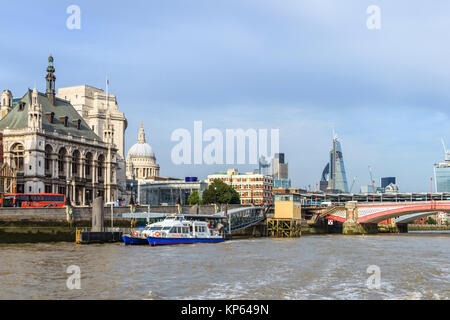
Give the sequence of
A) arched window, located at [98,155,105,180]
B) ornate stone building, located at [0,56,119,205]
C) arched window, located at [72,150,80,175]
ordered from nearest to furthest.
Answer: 1. ornate stone building, located at [0,56,119,205]
2. arched window, located at [72,150,80,175]
3. arched window, located at [98,155,105,180]

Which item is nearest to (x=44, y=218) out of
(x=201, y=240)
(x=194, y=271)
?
(x=201, y=240)

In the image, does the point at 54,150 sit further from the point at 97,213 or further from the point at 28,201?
the point at 97,213

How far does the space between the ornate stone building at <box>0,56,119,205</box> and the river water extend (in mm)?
48974

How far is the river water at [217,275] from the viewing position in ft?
94.6

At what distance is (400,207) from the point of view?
384 feet

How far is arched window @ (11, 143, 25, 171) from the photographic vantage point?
326 feet

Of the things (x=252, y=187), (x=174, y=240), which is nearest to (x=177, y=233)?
(x=174, y=240)

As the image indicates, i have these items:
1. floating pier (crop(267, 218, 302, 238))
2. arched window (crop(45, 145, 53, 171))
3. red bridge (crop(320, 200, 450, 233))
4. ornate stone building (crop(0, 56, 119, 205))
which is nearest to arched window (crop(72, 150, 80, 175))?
ornate stone building (crop(0, 56, 119, 205))

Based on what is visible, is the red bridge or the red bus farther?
the red bridge

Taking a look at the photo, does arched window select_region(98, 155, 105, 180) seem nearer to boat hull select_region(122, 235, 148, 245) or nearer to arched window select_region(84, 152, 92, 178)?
arched window select_region(84, 152, 92, 178)

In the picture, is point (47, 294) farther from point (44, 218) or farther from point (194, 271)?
point (44, 218)

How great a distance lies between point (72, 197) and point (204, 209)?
24512 mm

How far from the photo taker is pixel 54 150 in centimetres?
10194
